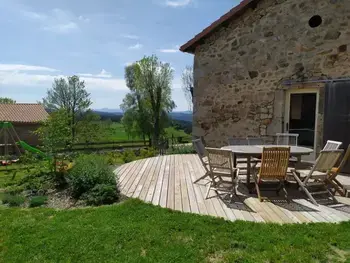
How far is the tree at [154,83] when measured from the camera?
2281cm

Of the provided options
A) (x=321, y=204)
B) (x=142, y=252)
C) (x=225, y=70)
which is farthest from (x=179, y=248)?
(x=225, y=70)

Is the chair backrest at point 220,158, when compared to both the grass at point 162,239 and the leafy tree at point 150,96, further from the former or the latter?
the leafy tree at point 150,96

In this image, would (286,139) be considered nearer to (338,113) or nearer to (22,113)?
(338,113)

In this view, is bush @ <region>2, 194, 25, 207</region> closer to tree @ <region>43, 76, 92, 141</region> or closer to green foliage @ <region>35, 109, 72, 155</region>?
green foliage @ <region>35, 109, 72, 155</region>

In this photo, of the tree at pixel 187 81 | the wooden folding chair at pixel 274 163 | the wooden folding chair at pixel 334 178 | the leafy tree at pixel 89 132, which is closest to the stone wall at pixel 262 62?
the wooden folding chair at pixel 334 178

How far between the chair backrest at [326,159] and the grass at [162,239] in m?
1.11

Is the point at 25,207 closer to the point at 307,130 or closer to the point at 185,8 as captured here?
the point at 307,130

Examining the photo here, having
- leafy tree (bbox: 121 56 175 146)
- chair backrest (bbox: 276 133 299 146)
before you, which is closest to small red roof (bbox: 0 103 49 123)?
leafy tree (bbox: 121 56 175 146)

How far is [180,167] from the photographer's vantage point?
7.12m

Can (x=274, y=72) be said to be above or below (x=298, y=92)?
above

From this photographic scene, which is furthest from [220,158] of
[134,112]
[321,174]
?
[134,112]

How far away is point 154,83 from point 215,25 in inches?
596

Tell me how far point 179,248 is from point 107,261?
756 mm

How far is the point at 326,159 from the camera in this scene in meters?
4.32
